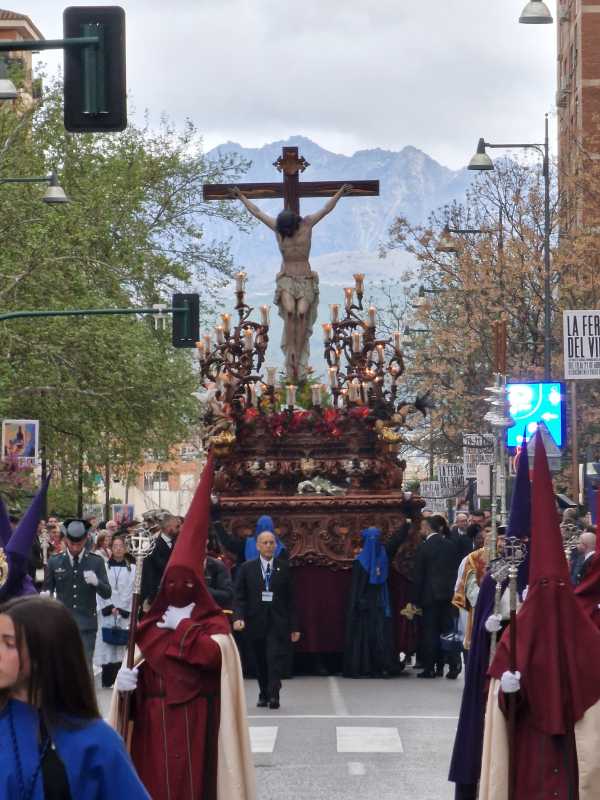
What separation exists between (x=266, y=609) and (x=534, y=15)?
20.8 meters

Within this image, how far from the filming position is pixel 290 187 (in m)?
25.4

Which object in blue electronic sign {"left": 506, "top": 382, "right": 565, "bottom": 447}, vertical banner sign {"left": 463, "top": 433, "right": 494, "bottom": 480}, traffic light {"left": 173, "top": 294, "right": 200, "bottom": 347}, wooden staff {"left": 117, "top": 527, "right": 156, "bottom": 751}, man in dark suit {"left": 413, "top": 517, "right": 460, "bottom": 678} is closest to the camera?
wooden staff {"left": 117, "top": 527, "right": 156, "bottom": 751}

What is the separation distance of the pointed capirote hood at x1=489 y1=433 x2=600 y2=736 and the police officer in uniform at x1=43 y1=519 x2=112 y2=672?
→ 9.15 metres

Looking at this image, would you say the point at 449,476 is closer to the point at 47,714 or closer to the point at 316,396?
the point at 316,396

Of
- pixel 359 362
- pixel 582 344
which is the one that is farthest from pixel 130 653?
pixel 582 344

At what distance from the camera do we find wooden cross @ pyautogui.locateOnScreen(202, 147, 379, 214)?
82.9ft

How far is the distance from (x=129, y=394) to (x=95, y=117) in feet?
87.1

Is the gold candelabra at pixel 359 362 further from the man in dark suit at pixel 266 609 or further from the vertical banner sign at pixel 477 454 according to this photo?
the vertical banner sign at pixel 477 454

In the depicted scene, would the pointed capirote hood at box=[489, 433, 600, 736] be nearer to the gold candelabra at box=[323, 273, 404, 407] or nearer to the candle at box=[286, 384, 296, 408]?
the gold candelabra at box=[323, 273, 404, 407]

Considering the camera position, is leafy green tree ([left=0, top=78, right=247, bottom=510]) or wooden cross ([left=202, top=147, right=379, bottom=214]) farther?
leafy green tree ([left=0, top=78, right=247, bottom=510])

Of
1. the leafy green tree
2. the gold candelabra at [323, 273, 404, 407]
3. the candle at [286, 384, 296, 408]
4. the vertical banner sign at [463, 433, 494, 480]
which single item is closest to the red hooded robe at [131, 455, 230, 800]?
the gold candelabra at [323, 273, 404, 407]

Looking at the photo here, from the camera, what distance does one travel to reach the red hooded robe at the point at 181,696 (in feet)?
32.2

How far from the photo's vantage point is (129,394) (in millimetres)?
39812

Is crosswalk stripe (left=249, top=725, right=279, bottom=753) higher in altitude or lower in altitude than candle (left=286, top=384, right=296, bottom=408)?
lower
